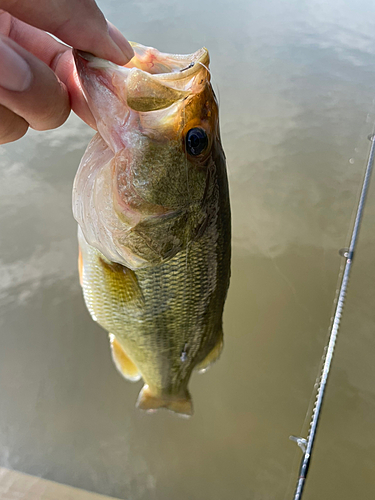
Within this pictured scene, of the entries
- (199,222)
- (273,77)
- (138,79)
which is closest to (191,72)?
(138,79)

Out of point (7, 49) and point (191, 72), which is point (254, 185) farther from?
point (7, 49)

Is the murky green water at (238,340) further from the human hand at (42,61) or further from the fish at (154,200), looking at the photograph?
the human hand at (42,61)

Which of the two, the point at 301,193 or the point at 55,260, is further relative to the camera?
the point at 301,193

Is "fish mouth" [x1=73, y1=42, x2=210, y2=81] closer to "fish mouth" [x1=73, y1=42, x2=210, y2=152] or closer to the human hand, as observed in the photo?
"fish mouth" [x1=73, y1=42, x2=210, y2=152]

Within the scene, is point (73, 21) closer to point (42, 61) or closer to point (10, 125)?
point (42, 61)

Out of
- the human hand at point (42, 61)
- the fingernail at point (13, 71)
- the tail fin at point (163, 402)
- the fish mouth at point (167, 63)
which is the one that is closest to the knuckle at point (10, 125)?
the human hand at point (42, 61)
